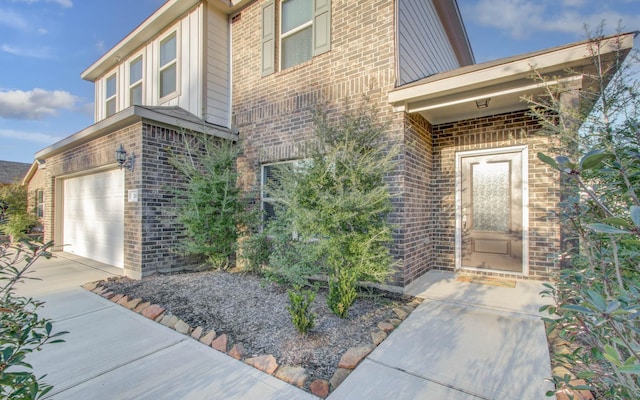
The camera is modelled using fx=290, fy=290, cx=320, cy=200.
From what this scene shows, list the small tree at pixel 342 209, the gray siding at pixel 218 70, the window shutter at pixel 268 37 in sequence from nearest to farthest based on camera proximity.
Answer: the small tree at pixel 342 209 < the window shutter at pixel 268 37 < the gray siding at pixel 218 70

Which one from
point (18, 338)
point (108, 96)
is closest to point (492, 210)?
point (18, 338)

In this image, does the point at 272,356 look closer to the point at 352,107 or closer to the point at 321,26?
the point at 352,107

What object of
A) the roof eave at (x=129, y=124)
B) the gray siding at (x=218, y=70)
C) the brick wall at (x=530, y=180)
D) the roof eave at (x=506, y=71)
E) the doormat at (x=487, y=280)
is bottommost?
the doormat at (x=487, y=280)

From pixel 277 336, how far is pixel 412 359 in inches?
51.0

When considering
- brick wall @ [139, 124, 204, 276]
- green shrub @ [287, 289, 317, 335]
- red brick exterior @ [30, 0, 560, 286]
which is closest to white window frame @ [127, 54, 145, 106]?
red brick exterior @ [30, 0, 560, 286]

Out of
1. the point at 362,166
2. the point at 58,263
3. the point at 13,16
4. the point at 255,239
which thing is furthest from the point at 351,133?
the point at 13,16

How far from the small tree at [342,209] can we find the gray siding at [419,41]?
173 centimetres

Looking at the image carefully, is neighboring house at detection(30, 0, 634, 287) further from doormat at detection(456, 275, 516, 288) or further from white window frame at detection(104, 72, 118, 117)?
white window frame at detection(104, 72, 118, 117)

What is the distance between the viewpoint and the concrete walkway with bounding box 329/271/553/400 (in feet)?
6.93

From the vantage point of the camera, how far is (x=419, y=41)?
5.46 m

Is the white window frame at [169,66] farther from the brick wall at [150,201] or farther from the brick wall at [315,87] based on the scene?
the brick wall at [150,201]

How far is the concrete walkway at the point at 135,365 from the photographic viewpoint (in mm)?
2129

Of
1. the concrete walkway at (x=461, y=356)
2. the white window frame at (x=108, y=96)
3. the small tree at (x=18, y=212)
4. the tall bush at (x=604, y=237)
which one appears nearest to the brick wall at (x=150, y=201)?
the white window frame at (x=108, y=96)

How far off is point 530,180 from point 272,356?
4.69m
